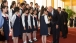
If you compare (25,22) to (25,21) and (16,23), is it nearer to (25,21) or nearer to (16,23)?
(25,21)

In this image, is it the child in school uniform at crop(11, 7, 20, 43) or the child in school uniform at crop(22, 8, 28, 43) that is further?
the child in school uniform at crop(22, 8, 28, 43)

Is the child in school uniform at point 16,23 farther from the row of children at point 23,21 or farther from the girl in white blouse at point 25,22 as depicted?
the girl in white blouse at point 25,22

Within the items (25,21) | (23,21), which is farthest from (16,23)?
(25,21)

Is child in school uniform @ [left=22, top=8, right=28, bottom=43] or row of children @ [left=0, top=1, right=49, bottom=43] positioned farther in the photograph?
child in school uniform @ [left=22, top=8, right=28, bottom=43]

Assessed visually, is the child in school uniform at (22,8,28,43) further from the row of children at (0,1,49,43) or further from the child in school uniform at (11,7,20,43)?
the child in school uniform at (11,7,20,43)

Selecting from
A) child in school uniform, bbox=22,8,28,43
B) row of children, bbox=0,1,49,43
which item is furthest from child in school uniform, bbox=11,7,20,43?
child in school uniform, bbox=22,8,28,43

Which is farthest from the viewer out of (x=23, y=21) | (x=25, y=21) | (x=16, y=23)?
(x=25, y=21)

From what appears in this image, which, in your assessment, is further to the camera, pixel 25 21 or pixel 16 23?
pixel 25 21

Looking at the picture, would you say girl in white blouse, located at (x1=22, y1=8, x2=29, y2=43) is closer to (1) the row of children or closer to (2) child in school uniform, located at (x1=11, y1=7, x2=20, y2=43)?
(1) the row of children

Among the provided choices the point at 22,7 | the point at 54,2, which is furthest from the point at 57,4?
the point at 22,7

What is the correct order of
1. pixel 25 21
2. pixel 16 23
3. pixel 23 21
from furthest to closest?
pixel 25 21
pixel 23 21
pixel 16 23

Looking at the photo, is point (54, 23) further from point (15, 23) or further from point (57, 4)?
point (57, 4)

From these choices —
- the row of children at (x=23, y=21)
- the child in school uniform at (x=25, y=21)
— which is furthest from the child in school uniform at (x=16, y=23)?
the child in school uniform at (x=25, y=21)

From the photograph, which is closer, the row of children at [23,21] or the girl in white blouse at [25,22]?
the row of children at [23,21]
